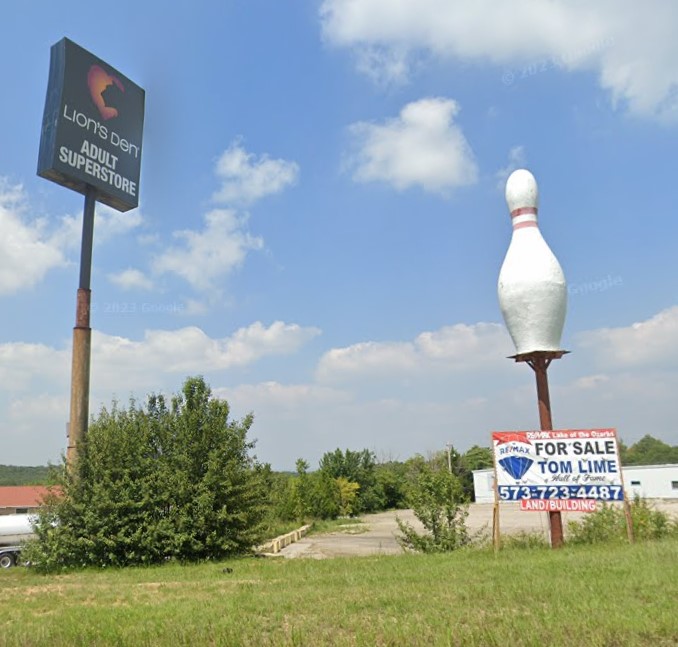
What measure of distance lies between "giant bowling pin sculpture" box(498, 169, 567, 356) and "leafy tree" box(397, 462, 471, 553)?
3881 millimetres

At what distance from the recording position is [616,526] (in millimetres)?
14234

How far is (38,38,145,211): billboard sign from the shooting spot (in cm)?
1852

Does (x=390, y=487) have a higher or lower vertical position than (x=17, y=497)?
lower

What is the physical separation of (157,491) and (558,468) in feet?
33.8

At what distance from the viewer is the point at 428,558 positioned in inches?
499

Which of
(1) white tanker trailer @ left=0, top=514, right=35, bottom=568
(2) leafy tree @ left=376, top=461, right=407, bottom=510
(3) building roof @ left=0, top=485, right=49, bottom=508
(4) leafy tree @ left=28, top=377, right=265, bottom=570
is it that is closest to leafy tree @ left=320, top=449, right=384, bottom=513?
(2) leafy tree @ left=376, top=461, right=407, bottom=510

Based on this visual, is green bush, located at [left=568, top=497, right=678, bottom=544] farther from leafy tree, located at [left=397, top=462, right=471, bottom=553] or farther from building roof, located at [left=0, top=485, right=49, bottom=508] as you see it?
building roof, located at [left=0, top=485, right=49, bottom=508]

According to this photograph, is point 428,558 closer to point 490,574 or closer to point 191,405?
point 490,574

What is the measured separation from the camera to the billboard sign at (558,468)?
13.6 meters

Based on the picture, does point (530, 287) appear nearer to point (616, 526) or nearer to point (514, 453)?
point (514, 453)

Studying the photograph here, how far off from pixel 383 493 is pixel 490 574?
171 feet

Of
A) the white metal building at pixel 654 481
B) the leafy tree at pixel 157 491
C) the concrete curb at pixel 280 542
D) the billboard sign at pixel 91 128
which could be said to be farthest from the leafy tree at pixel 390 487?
the billboard sign at pixel 91 128

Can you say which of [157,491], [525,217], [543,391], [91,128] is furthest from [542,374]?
[91,128]

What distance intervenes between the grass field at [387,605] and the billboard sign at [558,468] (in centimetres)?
143
